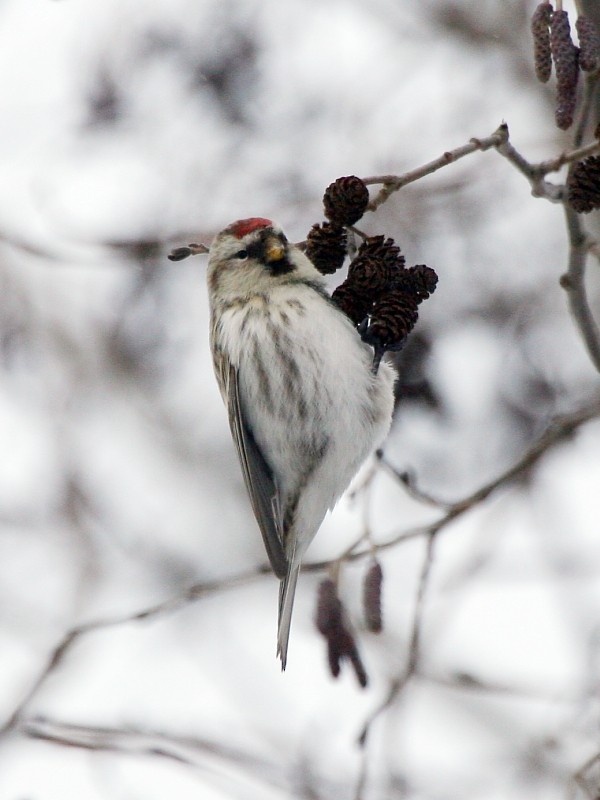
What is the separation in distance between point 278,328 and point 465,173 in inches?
57.1

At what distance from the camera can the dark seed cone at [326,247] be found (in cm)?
273

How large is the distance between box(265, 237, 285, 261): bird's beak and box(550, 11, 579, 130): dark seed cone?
129 centimetres

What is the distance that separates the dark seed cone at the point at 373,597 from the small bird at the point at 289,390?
53 centimetres

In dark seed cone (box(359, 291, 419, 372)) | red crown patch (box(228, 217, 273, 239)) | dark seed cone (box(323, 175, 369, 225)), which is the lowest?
dark seed cone (box(323, 175, 369, 225))

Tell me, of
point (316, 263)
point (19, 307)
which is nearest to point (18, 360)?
point (19, 307)

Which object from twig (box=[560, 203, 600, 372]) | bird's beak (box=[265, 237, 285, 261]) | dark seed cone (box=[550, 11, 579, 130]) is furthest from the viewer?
bird's beak (box=[265, 237, 285, 261])

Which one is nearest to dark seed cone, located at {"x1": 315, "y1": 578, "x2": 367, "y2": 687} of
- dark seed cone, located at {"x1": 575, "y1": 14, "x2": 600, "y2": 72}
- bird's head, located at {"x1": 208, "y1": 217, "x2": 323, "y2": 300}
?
bird's head, located at {"x1": 208, "y1": 217, "x2": 323, "y2": 300}

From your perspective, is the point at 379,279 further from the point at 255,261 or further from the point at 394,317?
the point at 255,261

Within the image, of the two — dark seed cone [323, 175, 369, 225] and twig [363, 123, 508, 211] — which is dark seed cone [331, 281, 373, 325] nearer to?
dark seed cone [323, 175, 369, 225]

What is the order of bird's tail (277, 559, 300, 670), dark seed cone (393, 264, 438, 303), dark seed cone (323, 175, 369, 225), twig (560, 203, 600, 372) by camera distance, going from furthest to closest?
bird's tail (277, 559, 300, 670)
dark seed cone (393, 264, 438, 303)
twig (560, 203, 600, 372)
dark seed cone (323, 175, 369, 225)

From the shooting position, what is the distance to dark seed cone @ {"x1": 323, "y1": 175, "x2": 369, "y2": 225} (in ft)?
7.76

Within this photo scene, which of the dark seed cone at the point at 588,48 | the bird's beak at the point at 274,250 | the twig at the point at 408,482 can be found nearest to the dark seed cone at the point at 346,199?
the dark seed cone at the point at 588,48

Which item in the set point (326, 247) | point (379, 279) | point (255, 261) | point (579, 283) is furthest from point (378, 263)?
point (255, 261)

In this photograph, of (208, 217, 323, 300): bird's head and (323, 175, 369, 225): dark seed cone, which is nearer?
(323, 175, 369, 225): dark seed cone
